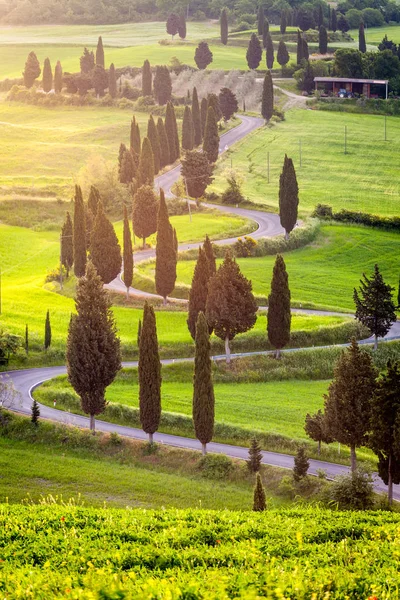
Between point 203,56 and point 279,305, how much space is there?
427 feet

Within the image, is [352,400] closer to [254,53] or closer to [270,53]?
[254,53]

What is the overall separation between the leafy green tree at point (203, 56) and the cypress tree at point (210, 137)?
58.2 meters

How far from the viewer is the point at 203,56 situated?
186250 mm

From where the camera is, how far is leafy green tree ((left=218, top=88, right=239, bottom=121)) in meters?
156

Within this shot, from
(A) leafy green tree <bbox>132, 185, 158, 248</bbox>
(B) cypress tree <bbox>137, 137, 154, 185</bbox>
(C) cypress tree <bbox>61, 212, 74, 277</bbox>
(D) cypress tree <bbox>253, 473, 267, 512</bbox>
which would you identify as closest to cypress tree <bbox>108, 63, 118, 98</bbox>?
(B) cypress tree <bbox>137, 137, 154, 185</bbox>

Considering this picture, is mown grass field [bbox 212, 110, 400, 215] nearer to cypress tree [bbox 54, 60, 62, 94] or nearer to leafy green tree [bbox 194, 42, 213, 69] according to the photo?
leafy green tree [bbox 194, 42, 213, 69]

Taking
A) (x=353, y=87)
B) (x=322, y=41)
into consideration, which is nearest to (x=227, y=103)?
(x=353, y=87)

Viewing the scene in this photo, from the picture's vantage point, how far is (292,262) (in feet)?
308

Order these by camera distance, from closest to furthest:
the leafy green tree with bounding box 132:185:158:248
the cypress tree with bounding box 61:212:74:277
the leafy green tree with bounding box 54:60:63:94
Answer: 1. the cypress tree with bounding box 61:212:74:277
2. the leafy green tree with bounding box 132:185:158:248
3. the leafy green tree with bounding box 54:60:63:94

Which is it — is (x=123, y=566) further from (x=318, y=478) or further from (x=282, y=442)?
(x=282, y=442)

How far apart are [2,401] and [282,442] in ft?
57.0

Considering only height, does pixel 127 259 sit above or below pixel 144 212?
below

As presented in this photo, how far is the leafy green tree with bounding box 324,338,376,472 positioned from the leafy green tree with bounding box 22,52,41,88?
152172 mm

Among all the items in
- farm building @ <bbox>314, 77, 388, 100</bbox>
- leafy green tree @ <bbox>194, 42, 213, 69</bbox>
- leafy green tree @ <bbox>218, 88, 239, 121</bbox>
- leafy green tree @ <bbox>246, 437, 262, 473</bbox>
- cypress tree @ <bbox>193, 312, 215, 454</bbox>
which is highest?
leafy green tree @ <bbox>194, 42, 213, 69</bbox>
